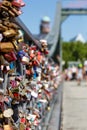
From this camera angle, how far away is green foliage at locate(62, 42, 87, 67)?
99.7 metres

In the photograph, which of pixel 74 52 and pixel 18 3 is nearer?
pixel 18 3

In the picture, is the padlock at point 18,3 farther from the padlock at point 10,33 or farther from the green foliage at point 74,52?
the green foliage at point 74,52

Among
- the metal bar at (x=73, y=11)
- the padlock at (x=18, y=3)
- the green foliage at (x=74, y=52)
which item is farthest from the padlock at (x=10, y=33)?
the green foliage at (x=74, y=52)

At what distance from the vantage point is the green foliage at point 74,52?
99.7 metres

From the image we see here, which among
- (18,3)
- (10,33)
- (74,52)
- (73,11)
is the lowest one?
(74,52)

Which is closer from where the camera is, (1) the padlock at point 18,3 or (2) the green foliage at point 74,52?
(1) the padlock at point 18,3

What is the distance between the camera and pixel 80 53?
330ft

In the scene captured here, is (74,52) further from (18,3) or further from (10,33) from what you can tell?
(10,33)

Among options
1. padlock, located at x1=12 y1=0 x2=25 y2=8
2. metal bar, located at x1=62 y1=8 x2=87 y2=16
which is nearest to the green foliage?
metal bar, located at x1=62 y1=8 x2=87 y2=16

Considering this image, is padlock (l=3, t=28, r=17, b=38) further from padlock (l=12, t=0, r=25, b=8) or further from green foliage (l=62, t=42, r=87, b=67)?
green foliage (l=62, t=42, r=87, b=67)

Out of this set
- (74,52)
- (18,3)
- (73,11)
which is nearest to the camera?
(18,3)

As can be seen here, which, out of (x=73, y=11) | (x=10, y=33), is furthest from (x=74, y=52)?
(x=10, y=33)

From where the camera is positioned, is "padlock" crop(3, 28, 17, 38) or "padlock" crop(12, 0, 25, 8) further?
"padlock" crop(12, 0, 25, 8)

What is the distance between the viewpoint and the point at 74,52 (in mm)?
102375
